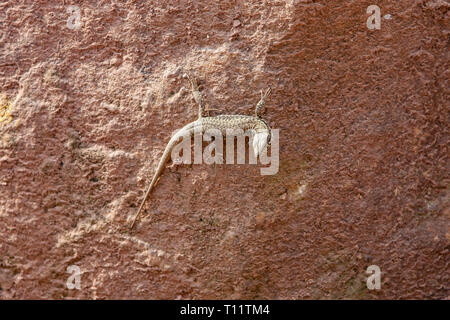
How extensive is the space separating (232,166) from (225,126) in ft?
0.56

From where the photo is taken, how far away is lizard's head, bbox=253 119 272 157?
5.98 ft

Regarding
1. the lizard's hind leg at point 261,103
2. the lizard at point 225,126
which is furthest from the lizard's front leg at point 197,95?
the lizard's hind leg at point 261,103

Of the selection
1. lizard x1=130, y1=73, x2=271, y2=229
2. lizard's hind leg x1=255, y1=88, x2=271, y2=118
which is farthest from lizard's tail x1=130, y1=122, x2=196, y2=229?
lizard's hind leg x1=255, y1=88, x2=271, y2=118

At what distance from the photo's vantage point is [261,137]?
5.99 feet

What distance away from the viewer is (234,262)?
6.22 ft

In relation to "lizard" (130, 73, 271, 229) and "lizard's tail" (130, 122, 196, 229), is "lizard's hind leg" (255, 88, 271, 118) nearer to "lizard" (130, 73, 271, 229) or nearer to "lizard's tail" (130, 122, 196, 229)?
"lizard" (130, 73, 271, 229)

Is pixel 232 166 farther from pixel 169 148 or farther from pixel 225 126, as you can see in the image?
pixel 169 148

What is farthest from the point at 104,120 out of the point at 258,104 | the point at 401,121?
the point at 401,121

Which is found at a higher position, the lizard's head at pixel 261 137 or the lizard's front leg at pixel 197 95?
the lizard's front leg at pixel 197 95

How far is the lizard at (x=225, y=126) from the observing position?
183cm

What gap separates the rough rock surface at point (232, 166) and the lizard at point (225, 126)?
39 millimetres

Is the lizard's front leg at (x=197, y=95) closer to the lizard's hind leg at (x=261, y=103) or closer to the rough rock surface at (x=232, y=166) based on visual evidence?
the rough rock surface at (x=232, y=166)

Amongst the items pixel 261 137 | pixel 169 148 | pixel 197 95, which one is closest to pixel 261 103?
pixel 261 137

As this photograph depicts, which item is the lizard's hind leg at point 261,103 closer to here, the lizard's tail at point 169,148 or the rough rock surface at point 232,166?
the rough rock surface at point 232,166
